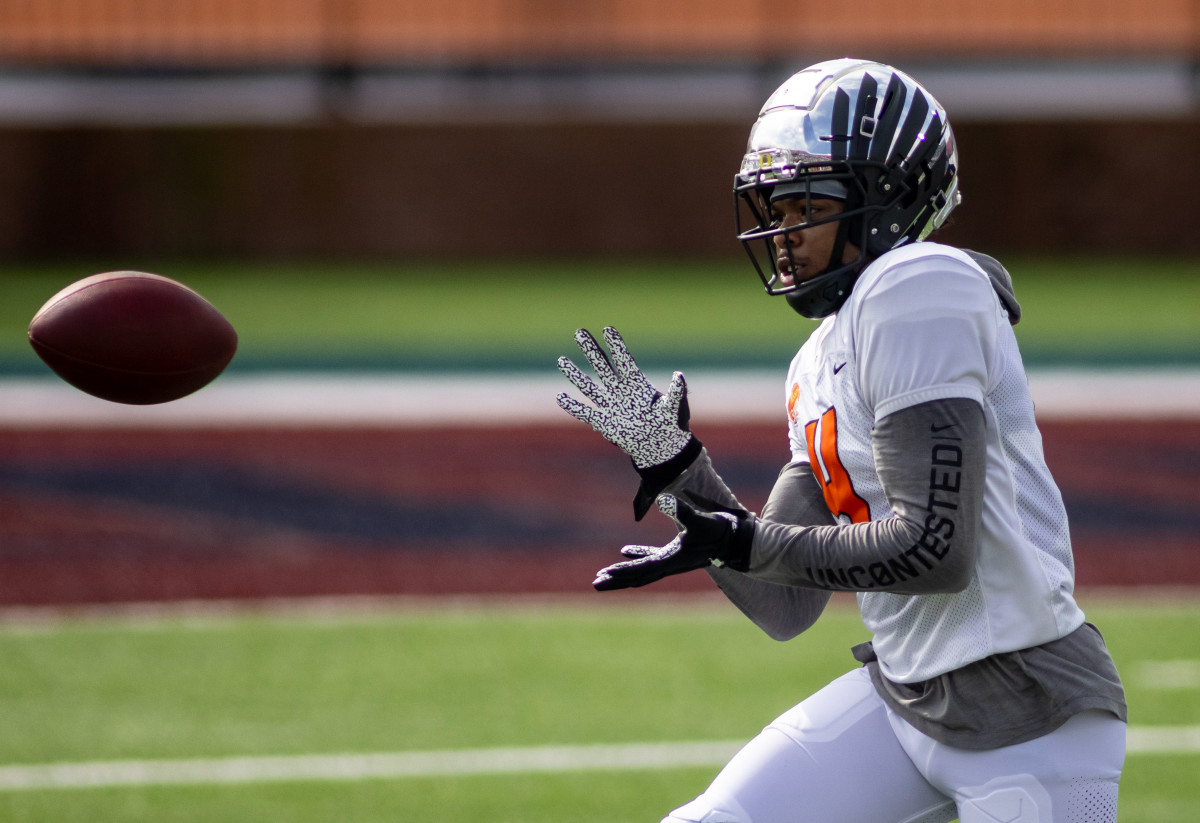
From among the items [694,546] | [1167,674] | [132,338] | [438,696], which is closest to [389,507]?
[438,696]

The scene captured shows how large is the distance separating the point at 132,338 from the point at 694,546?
4.24 ft

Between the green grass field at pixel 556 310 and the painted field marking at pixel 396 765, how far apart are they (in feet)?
23.7

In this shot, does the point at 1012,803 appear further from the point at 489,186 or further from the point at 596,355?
the point at 489,186

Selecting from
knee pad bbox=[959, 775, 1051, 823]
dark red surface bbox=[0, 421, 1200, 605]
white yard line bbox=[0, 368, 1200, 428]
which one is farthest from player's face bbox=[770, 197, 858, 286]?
white yard line bbox=[0, 368, 1200, 428]

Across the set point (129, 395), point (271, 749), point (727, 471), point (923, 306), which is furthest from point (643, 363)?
point (923, 306)

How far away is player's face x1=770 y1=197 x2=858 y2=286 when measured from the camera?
2535 mm

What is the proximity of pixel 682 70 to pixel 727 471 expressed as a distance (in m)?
10.4

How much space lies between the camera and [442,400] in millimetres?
11078

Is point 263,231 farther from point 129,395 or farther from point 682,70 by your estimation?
point 129,395

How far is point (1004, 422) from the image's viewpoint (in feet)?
7.93

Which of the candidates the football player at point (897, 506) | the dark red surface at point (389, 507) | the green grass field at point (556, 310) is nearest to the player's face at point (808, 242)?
the football player at point (897, 506)

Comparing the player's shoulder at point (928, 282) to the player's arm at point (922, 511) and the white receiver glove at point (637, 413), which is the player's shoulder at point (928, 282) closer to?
the player's arm at point (922, 511)

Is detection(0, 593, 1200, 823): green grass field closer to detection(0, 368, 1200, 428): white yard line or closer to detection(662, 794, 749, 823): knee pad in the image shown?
detection(662, 794, 749, 823): knee pad

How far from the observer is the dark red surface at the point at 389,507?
23.9 ft
